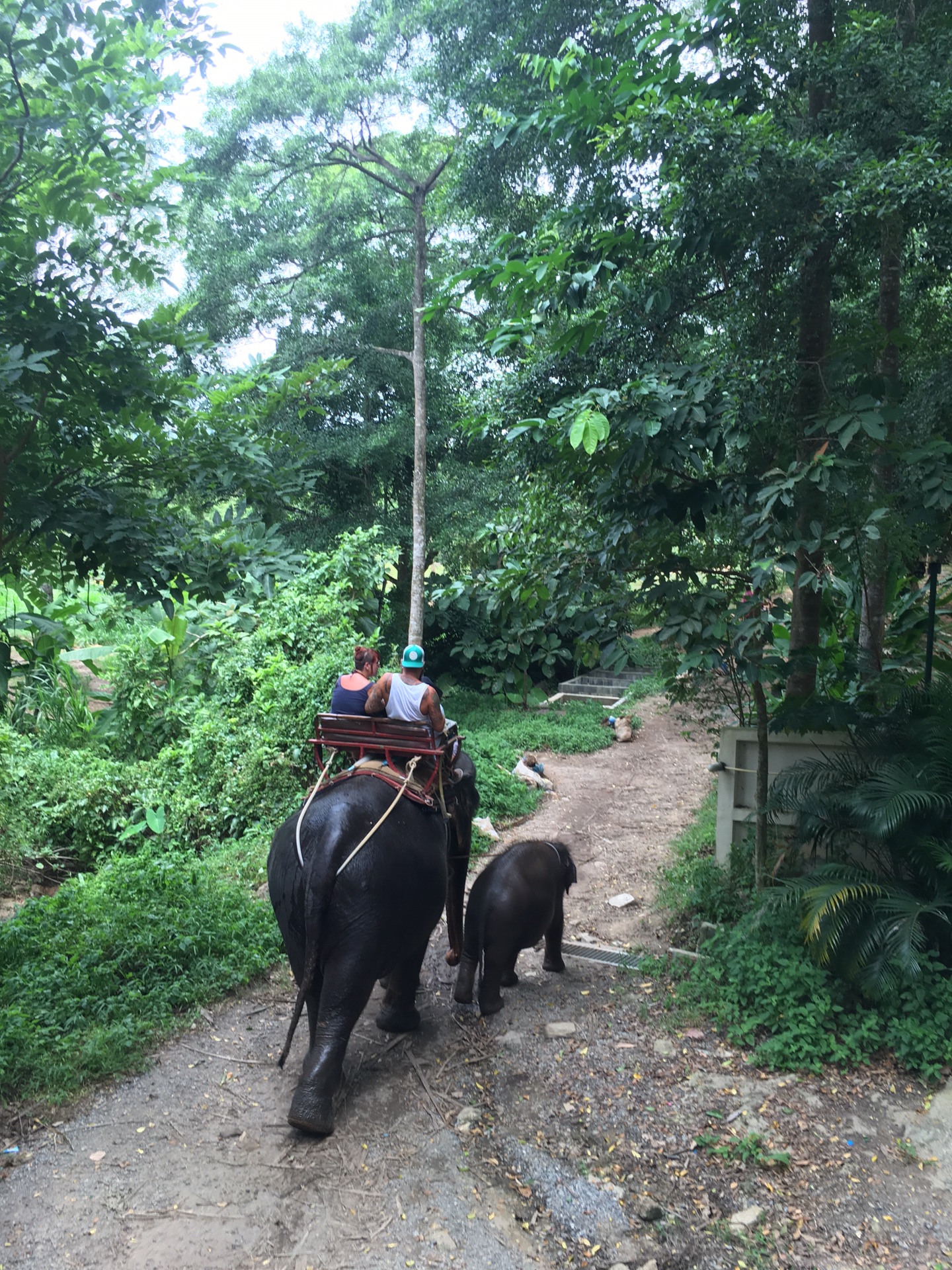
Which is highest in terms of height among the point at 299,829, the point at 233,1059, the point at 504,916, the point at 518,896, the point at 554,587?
the point at 554,587

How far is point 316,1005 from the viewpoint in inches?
177

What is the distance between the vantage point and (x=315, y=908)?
4.36 m

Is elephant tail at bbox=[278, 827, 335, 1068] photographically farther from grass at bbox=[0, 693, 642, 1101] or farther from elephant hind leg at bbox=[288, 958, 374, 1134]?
grass at bbox=[0, 693, 642, 1101]

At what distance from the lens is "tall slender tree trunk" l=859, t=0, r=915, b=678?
18.4 feet

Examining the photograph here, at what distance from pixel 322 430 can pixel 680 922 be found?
10861mm

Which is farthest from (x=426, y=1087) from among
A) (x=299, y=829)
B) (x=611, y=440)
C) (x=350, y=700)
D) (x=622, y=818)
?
Answer: (x=622, y=818)

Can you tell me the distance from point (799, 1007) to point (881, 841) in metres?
1.17

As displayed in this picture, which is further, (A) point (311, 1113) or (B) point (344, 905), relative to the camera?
(B) point (344, 905)

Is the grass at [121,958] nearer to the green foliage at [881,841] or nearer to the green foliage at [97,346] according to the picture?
the green foliage at [97,346]

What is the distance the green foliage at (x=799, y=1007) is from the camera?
4699 millimetres

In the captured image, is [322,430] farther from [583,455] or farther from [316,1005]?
[316,1005]

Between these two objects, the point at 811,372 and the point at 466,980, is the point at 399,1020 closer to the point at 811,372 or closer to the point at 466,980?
the point at 466,980

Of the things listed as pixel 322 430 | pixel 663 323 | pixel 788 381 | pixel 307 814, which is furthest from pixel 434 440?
pixel 307 814

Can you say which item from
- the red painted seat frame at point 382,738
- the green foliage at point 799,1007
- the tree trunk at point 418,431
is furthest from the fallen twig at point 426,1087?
the tree trunk at point 418,431
